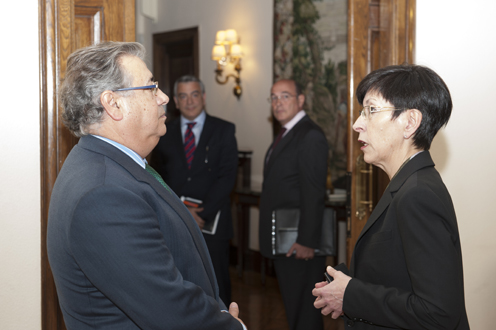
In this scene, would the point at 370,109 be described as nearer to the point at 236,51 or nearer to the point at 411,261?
the point at 411,261

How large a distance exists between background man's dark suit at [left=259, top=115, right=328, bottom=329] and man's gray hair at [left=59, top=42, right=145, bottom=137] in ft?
6.22

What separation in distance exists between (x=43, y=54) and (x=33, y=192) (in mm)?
635

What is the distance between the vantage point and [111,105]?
136 centimetres

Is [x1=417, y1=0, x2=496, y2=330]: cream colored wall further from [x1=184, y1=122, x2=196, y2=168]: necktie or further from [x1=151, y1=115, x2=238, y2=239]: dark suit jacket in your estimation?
[x1=184, y1=122, x2=196, y2=168]: necktie

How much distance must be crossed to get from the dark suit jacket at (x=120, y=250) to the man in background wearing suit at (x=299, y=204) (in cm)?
179

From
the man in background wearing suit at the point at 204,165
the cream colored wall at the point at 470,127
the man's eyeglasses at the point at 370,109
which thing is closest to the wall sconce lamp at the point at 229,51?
the man in background wearing suit at the point at 204,165

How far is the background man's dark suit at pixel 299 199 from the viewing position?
3070mm

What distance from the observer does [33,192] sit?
2113 mm

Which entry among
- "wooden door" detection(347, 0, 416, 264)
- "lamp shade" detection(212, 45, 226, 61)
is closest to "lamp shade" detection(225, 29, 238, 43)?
"lamp shade" detection(212, 45, 226, 61)

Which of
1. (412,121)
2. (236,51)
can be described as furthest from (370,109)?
(236,51)

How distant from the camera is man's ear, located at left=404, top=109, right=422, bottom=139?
4.84 feet

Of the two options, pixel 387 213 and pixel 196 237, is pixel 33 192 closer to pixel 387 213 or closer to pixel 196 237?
pixel 196 237

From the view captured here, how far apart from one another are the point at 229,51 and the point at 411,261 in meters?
5.00

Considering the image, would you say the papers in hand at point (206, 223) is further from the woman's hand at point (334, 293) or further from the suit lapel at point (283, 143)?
the woman's hand at point (334, 293)
